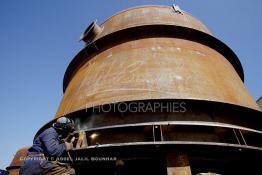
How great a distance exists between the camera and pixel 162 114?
3.91 m

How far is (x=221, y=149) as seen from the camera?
11.8 ft

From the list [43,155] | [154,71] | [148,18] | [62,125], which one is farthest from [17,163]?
[148,18]

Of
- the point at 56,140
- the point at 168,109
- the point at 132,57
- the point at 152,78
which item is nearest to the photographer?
the point at 56,140

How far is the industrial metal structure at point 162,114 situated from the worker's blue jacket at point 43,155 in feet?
2.20

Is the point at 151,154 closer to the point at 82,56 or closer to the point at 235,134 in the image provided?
the point at 235,134

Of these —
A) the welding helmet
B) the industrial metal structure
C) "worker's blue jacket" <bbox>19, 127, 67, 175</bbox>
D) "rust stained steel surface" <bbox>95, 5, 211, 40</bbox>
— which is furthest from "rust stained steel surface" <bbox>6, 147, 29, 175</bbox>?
"worker's blue jacket" <bbox>19, 127, 67, 175</bbox>

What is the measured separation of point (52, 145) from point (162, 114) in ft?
6.28

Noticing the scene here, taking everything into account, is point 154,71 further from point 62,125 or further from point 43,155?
point 43,155

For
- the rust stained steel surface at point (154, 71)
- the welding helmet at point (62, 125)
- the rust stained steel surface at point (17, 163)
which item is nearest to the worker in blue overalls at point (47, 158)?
the welding helmet at point (62, 125)

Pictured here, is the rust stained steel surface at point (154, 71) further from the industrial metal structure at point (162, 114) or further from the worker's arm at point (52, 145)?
the worker's arm at point (52, 145)

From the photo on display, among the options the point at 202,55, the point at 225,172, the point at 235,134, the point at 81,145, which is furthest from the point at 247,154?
the point at 81,145

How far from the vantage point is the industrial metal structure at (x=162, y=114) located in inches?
143

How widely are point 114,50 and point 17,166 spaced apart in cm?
484

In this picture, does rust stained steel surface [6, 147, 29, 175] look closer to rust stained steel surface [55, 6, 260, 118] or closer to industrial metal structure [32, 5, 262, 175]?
industrial metal structure [32, 5, 262, 175]
